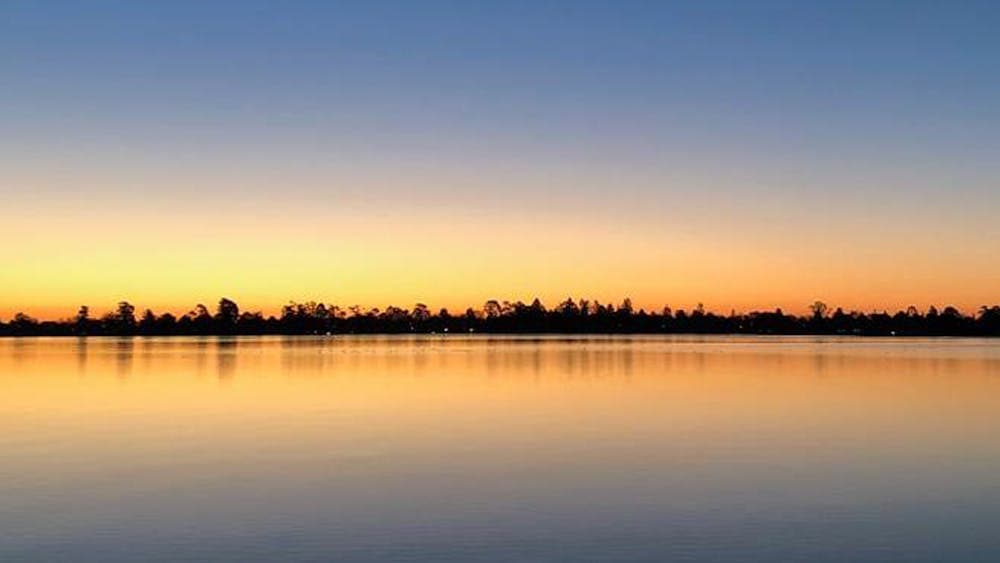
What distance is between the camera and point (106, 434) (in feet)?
76.9

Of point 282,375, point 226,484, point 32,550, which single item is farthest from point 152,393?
point 32,550

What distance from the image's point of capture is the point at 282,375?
4834 centimetres

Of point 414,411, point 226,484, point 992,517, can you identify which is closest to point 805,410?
point 414,411

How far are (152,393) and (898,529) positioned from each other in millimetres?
29536

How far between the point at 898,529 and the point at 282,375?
38702 millimetres

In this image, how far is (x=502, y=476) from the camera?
1719 centimetres

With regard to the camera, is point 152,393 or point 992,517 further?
point 152,393

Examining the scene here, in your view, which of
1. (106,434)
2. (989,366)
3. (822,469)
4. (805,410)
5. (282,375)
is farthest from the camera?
(989,366)

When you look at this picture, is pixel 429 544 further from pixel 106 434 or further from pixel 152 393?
pixel 152 393

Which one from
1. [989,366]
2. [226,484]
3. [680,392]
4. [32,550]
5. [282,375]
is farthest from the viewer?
[989,366]

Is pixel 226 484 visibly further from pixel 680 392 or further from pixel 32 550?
pixel 680 392

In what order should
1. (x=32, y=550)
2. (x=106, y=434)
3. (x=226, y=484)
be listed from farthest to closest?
(x=106, y=434) < (x=226, y=484) < (x=32, y=550)

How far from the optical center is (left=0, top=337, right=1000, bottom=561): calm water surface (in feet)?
40.0

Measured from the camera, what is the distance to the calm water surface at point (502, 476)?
480 inches
